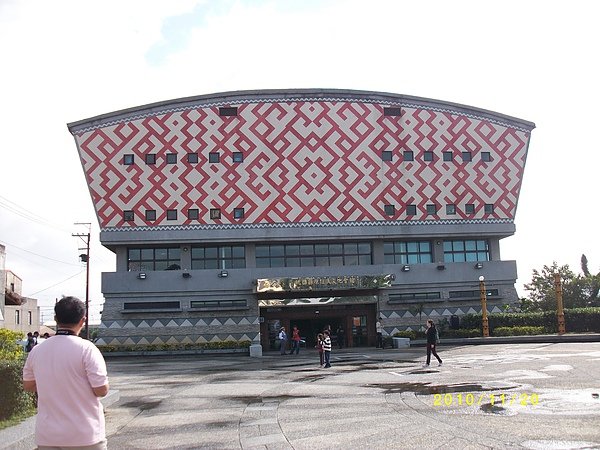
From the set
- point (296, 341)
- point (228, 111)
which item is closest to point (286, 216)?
point (228, 111)

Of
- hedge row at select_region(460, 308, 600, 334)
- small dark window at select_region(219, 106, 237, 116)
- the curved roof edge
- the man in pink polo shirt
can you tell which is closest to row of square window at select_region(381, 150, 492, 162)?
the curved roof edge

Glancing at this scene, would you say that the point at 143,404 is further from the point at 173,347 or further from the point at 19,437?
the point at 173,347

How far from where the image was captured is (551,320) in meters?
36.0

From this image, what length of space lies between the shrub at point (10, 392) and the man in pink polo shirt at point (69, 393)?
626cm

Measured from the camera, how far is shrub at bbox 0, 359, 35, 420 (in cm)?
1022

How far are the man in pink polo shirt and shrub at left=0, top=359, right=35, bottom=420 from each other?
6.26 m

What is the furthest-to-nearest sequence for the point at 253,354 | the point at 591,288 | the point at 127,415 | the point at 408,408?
the point at 591,288
the point at 253,354
the point at 127,415
the point at 408,408

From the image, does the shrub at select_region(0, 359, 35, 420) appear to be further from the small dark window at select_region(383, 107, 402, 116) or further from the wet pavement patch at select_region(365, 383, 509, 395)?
the small dark window at select_region(383, 107, 402, 116)

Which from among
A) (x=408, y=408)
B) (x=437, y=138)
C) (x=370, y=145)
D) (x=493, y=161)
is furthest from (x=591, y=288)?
(x=408, y=408)

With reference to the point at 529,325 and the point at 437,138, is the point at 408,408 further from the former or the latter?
the point at 437,138

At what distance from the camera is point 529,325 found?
119 feet

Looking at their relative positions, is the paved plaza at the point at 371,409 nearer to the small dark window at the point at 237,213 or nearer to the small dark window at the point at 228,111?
the small dark window at the point at 237,213

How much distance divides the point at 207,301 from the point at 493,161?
69.7ft
